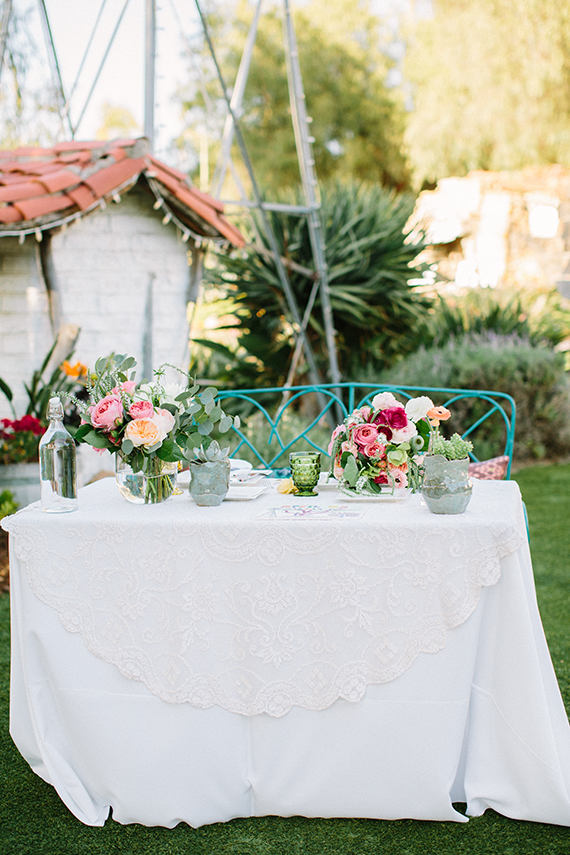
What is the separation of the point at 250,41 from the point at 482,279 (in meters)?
10.5

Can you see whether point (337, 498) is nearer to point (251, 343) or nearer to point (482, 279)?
point (251, 343)

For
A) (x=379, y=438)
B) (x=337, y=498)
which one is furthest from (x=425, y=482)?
(x=337, y=498)

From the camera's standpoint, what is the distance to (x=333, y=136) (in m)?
18.5

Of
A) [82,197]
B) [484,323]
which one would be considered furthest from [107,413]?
[484,323]


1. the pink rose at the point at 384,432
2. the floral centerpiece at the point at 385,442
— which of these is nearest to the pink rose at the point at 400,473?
the floral centerpiece at the point at 385,442

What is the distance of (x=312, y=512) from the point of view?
2.27 metres

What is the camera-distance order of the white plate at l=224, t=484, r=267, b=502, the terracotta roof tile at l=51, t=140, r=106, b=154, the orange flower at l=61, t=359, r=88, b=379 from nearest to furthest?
1. the white plate at l=224, t=484, r=267, b=502
2. the orange flower at l=61, t=359, r=88, b=379
3. the terracotta roof tile at l=51, t=140, r=106, b=154

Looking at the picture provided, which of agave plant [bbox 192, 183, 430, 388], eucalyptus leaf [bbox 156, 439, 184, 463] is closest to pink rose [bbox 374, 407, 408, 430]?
eucalyptus leaf [bbox 156, 439, 184, 463]

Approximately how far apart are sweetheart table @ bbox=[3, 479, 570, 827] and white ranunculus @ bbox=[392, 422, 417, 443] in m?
0.21

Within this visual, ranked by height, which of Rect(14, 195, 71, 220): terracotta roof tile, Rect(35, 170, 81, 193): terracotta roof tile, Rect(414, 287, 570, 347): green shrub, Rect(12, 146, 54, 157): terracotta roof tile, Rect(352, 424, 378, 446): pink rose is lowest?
Rect(352, 424, 378, 446): pink rose

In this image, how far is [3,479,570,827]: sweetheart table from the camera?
6.89ft

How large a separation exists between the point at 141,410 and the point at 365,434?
2.16 ft

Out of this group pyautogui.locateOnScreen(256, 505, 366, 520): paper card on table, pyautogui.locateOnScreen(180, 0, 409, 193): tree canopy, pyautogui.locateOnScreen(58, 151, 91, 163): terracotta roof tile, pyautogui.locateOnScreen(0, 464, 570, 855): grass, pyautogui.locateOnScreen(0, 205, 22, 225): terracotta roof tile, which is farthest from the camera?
pyautogui.locateOnScreen(180, 0, 409, 193): tree canopy

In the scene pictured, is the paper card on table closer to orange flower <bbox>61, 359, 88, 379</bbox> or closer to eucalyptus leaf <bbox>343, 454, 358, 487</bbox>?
eucalyptus leaf <bbox>343, 454, 358, 487</bbox>
